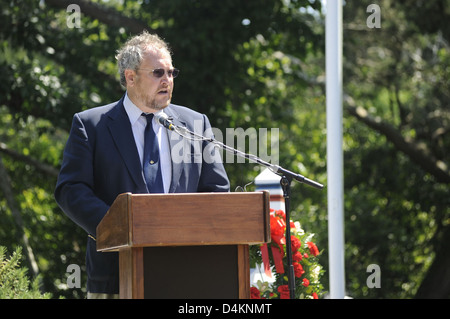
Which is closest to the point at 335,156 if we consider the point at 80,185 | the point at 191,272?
the point at 80,185

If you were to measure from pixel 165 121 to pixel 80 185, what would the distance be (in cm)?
48

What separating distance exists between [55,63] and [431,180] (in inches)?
236

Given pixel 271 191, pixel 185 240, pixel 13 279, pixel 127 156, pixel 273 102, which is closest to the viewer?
pixel 185 240

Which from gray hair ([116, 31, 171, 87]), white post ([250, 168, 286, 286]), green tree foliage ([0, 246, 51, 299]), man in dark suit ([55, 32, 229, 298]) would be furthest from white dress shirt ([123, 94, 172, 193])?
white post ([250, 168, 286, 286])

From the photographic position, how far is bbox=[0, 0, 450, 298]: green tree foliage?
947cm

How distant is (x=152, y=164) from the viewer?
3707 mm

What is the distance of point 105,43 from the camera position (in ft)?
32.4

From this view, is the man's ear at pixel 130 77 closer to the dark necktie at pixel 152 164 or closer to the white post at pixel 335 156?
the dark necktie at pixel 152 164

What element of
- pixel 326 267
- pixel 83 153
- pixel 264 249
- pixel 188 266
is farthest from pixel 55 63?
pixel 188 266

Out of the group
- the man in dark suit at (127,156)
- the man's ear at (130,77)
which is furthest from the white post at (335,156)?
the man's ear at (130,77)

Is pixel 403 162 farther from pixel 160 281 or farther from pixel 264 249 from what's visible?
pixel 160 281

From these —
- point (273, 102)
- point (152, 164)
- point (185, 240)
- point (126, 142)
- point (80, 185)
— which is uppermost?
point (273, 102)

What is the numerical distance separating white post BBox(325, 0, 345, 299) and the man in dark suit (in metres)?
1.89

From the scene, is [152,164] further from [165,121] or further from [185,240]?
[185,240]
